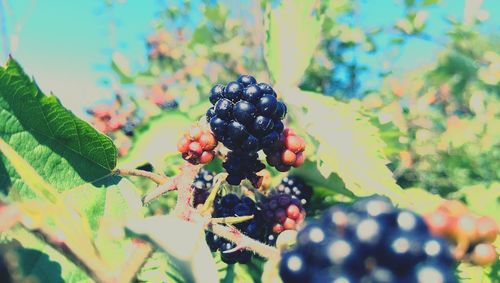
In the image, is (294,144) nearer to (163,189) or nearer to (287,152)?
(287,152)

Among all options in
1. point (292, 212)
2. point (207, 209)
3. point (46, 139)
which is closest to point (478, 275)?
point (292, 212)

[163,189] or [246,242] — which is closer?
[246,242]

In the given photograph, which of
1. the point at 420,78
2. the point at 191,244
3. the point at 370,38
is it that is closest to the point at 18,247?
the point at 191,244

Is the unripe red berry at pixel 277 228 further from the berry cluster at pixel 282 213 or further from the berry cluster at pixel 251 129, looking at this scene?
the berry cluster at pixel 251 129

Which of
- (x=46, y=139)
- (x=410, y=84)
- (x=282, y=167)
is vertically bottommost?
(x=410, y=84)

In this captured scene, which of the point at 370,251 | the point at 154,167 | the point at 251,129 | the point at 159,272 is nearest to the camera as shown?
the point at 370,251

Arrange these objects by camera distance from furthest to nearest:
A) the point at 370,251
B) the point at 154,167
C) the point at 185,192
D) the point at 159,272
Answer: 1. the point at 154,167
2. the point at 159,272
3. the point at 185,192
4. the point at 370,251
